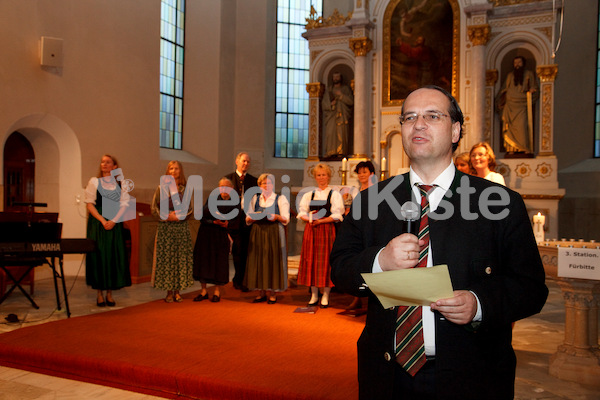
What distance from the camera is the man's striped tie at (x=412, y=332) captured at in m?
1.54

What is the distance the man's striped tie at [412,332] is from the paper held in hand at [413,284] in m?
0.09

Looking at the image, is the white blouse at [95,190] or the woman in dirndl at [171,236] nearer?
the white blouse at [95,190]

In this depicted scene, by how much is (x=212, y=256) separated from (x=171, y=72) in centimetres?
641

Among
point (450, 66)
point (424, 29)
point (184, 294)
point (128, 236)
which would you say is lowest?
point (184, 294)

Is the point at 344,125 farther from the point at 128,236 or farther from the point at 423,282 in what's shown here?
the point at 423,282

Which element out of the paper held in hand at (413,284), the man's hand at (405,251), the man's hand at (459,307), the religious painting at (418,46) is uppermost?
the religious painting at (418,46)

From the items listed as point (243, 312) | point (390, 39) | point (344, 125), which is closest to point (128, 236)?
point (243, 312)

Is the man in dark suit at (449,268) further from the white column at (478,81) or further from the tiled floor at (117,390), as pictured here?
the white column at (478,81)

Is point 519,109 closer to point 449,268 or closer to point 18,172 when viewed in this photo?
point 18,172

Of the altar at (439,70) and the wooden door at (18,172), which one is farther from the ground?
the altar at (439,70)

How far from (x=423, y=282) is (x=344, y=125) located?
33.0ft

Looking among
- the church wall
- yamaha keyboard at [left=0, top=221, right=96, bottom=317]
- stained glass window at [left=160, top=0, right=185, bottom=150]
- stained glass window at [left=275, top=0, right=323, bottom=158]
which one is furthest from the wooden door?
the church wall

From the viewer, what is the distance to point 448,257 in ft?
5.08

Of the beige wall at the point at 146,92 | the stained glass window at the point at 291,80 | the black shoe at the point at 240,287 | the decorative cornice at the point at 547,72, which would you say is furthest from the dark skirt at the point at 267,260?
the stained glass window at the point at 291,80
